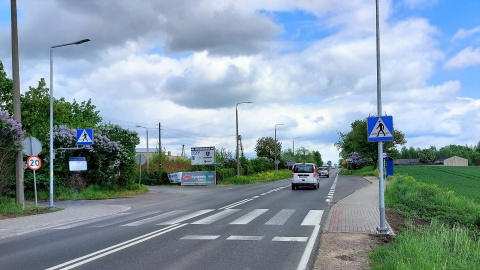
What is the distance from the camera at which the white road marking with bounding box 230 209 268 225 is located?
14.1m

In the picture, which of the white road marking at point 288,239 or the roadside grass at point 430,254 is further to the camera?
the white road marking at point 288,239

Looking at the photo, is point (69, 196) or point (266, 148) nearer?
point (69, 196)

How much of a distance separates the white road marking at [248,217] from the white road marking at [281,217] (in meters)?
0.68

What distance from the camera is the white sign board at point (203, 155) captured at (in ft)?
149

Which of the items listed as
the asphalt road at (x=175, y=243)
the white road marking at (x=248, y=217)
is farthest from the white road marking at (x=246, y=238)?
the white road marking at (x=248, y=217)

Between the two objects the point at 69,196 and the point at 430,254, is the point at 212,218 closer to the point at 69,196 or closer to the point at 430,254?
the point at 430,254

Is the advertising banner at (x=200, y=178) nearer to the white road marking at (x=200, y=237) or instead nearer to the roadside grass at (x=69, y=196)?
the roadside grass at (x=69, y=196)

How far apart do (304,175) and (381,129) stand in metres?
20.6

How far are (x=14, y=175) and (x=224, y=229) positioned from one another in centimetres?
1241

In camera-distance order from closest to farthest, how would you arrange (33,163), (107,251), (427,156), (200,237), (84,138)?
(107,251) → (200,237) → (33,163) → (84,138) → (427,156)

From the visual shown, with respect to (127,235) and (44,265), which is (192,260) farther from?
(127,235)

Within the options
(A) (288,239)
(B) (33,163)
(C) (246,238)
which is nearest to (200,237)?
(C) (246,238)

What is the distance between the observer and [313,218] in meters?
14.8

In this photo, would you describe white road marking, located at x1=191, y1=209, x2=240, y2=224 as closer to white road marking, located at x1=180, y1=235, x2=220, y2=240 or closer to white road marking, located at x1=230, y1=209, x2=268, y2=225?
white road marking, located at x1=230, y1=209, x2=268, y2=225
